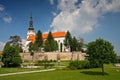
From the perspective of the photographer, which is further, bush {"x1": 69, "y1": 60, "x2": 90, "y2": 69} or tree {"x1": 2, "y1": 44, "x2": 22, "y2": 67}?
tree {"x1": 2, "y1": 44, "x2": 22, "y2": 67}

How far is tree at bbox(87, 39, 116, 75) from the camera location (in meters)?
31.5

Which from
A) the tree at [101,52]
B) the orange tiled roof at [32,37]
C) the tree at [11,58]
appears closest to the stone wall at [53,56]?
the tree at [11,58]

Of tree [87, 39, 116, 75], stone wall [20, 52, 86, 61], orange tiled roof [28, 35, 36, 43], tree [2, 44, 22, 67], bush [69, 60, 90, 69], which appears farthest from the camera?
orange tiled roof [28, 35, 36, 43]

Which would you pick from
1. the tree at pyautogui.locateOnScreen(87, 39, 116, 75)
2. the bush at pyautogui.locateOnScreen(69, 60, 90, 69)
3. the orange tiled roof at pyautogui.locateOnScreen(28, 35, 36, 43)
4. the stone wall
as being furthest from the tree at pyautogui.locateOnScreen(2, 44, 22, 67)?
the orange tiled roof at pyautogui.locateOnScreen(28, 35, 36, 43)

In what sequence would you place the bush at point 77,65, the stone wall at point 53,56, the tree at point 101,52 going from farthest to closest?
1. the stone wall at point 53,56
2. the bush at point 77,65
3. the tree at point 101,52

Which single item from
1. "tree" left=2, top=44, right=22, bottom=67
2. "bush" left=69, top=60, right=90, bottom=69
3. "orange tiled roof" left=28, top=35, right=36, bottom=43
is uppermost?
"orange tiled roof" left=28, top=35, right=36, bottom=43

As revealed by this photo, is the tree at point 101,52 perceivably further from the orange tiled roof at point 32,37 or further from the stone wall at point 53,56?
the orange tiled roof at point 32,37

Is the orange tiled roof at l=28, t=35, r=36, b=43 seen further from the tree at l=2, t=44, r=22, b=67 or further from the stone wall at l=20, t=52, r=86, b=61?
the tree at l=2, t=44, r=22, b=67

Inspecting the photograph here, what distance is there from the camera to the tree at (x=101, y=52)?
103 feet

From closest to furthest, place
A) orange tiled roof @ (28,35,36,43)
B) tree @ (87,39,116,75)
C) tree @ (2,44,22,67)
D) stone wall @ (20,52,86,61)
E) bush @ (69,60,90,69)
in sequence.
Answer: tree @ (87,39,116,75), bush @ (69,60,90,69), tree @ (2,44,22,67), stone wall @ (20,52,86,61), orange tiled roof @ (28,35,36,43)

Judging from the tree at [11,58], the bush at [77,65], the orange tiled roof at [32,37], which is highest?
the orange tiled roof at [32,37]

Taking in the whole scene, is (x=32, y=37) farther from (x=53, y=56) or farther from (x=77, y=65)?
(x=77, y=65)

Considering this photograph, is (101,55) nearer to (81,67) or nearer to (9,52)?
(81,67)

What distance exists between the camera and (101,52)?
3162 cm
